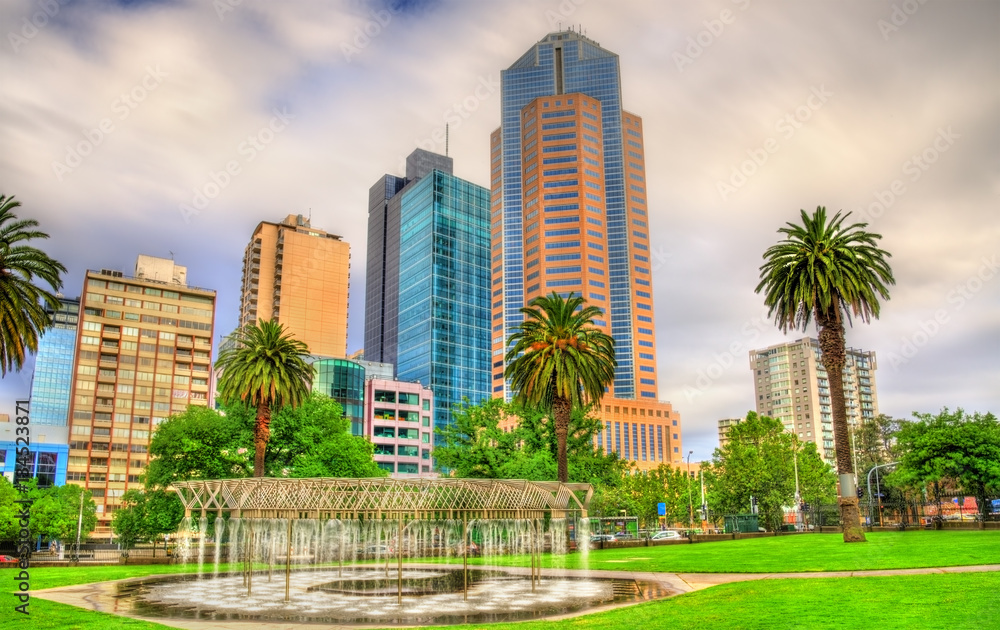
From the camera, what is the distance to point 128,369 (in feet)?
552

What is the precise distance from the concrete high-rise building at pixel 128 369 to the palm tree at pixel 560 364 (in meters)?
121

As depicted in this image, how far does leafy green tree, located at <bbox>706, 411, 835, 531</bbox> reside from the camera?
91.5 metres

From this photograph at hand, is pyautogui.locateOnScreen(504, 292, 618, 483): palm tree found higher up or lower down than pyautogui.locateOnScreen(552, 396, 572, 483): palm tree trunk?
higher up

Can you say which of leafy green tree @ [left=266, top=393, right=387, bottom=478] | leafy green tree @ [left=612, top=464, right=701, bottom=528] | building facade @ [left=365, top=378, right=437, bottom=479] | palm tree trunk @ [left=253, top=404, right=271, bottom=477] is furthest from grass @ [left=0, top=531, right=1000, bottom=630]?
building facade @ [left=365, top=378, right=437, bottom=479]

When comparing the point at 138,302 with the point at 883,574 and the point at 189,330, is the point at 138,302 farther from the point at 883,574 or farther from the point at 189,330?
the point at 883,574

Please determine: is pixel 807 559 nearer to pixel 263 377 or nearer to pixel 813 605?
pixel 813 605

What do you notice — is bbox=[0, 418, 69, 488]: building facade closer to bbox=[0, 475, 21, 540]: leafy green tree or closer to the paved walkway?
bbox=[0, 475, 21, 540]: leafy green tree

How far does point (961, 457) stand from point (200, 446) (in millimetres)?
69935

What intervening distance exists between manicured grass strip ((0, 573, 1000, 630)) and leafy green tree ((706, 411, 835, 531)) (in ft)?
213

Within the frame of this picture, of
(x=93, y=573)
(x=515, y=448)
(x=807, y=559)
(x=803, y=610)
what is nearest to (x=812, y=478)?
(x=515, y=448)

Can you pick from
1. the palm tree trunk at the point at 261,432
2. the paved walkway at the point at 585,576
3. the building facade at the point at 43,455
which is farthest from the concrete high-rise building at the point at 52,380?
the paved walkway at the point at 585,576

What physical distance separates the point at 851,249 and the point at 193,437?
5520cm

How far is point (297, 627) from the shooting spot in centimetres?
2456

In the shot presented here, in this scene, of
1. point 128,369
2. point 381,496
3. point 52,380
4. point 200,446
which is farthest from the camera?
point 52,380
